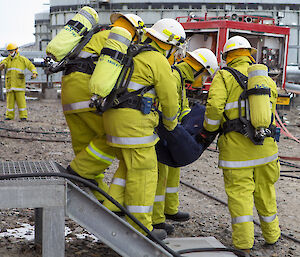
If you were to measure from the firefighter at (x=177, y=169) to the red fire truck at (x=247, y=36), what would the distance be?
23.2 ft

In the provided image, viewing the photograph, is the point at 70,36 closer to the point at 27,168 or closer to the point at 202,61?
the point at 202,61

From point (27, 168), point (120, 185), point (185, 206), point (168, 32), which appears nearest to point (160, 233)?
point (120, 185)

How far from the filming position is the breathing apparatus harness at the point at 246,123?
3.95 meters

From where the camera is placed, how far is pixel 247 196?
13.4ft

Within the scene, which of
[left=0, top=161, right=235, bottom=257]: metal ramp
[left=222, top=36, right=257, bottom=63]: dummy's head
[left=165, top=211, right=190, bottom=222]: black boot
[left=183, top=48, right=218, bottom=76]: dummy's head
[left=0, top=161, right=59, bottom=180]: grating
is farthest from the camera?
[left=165, top=211, right=190, bottom=222]: black boot

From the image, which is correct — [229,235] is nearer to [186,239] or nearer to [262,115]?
[186,239]

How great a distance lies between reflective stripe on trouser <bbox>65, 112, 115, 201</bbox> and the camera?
13.8ft

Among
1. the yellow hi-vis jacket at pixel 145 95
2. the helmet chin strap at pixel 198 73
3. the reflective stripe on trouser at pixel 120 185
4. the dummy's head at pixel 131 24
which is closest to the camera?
the yellow hi-vis jacket at pixel 145 95

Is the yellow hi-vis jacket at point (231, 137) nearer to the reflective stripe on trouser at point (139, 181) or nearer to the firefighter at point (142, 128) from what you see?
the firefighter at point (142, 128)

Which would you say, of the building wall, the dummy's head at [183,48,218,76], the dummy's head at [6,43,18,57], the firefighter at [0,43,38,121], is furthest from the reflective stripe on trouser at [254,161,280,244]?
the building wall

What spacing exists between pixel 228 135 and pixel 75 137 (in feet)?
4.85

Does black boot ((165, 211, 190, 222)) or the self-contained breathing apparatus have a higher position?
the self-contained breathing apparatus

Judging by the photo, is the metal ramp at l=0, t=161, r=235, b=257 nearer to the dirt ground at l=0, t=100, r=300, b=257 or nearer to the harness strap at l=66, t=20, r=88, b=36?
the dirt ground at l=0, t=100, r=300, b=257

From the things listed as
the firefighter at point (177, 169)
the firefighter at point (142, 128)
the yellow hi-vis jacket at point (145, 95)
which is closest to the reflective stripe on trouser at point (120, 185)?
the firefighter at point (142, 128)
